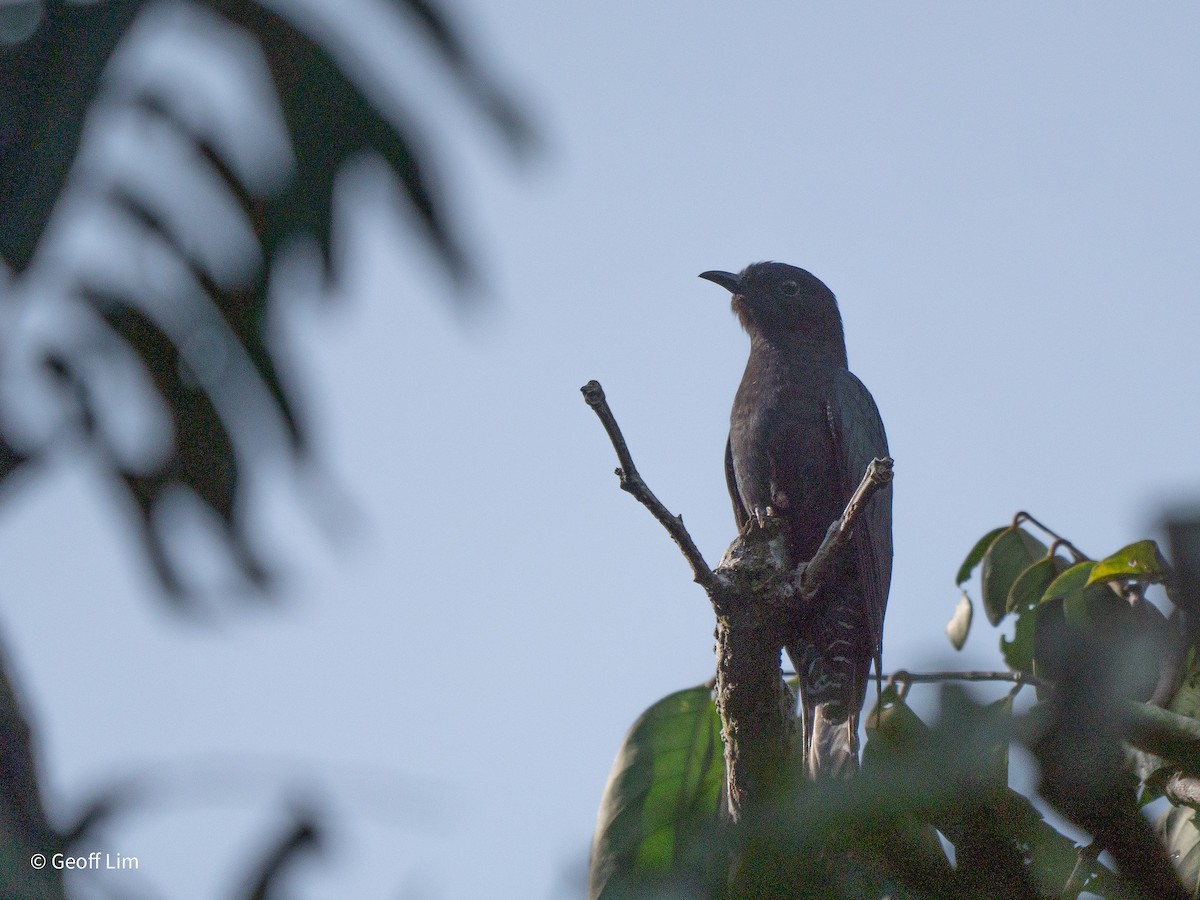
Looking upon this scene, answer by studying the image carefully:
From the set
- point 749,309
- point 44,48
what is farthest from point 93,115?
point 749,309

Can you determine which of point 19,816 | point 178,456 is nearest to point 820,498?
point 178,456

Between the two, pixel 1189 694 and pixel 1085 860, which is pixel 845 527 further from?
pixel 1085 860

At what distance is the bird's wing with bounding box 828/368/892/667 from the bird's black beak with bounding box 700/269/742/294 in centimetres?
91

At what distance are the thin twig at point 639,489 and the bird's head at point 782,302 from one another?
2625 mm

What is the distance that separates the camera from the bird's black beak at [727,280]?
6.43m

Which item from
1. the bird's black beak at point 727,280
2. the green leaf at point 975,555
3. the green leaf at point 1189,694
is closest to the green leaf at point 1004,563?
the green leaf at point 975,555

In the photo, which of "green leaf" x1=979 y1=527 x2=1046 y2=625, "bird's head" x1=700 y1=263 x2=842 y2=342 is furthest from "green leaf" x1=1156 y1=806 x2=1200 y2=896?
"bird's head" x1=700 y1=263 x2=842 y2=342

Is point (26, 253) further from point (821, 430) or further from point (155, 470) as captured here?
point (821, 430)

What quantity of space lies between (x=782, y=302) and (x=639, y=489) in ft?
9.65

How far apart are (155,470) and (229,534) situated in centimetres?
23

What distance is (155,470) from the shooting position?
262 centimetres

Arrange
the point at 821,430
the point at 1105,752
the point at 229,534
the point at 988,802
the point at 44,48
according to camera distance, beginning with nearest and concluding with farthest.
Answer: the point at 1105,752 → the point at 988,802 → the point at 44,48 → the point at 229,534 → the point at 821,430

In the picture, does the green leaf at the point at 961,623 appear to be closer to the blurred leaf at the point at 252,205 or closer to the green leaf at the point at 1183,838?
the green leaf at the point at 1183,838

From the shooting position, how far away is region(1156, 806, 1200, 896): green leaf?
9.36 ft
